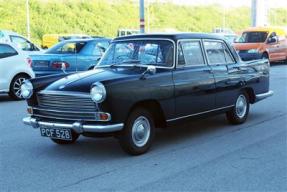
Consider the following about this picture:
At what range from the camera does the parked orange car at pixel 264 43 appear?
2361 centimetres

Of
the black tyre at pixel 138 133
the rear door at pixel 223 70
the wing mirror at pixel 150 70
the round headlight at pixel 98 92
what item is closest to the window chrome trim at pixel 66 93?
the round headlight at pixel 98 92

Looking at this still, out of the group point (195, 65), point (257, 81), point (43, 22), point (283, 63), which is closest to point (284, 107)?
point (257, 81)

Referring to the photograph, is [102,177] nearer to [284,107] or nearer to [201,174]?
[201,174]

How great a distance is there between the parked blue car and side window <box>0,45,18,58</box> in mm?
1404

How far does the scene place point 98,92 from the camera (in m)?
6.39

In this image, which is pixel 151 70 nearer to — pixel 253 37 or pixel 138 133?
pixel 138 133

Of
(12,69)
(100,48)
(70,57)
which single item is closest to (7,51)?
(12,69)

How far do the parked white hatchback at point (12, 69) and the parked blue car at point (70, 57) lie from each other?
3.58 feet

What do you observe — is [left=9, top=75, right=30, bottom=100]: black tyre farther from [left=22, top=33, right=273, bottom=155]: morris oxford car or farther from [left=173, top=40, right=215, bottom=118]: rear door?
[left=173, top=40, right=215, bottom=118]: rear door

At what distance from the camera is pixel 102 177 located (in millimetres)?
5836

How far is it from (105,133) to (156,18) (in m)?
62.3

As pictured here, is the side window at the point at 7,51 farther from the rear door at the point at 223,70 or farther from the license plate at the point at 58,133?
the license plate at the point at 58,133

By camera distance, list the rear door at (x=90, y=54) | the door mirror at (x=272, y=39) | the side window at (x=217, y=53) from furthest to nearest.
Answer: the door mirror at (x=272, y=39) → the rear door at (x=90, y=54) → the side window at (x=217, y=53)

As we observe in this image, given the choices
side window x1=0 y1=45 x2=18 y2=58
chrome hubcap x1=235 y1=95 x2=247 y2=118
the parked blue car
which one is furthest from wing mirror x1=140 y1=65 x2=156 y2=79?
the parked blue car
